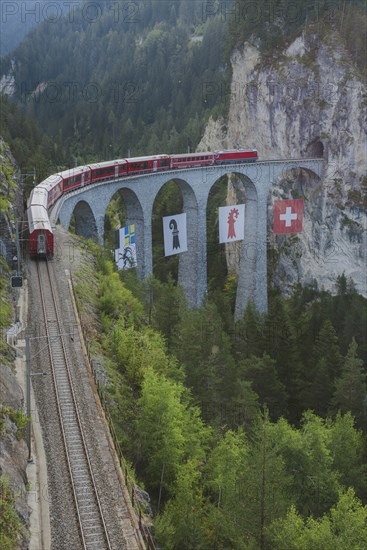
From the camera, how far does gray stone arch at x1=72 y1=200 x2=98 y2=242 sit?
49.2m

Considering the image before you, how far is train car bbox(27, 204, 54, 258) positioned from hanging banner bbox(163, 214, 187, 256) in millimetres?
17809

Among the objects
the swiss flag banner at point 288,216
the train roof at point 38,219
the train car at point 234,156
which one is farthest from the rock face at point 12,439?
the swiss flag banner at point 288,216

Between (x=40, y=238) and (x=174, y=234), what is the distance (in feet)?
66.3

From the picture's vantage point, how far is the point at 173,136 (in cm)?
12850

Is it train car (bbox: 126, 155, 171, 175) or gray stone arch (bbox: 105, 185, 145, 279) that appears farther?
gray stone arch (bbox: 105, 185, 145, 279)

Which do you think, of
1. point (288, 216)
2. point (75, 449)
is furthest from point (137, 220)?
point (75, 449)

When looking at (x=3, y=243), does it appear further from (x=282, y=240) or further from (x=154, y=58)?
(x=154, y=58)

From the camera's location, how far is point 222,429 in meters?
32.8

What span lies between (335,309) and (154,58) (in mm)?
125294

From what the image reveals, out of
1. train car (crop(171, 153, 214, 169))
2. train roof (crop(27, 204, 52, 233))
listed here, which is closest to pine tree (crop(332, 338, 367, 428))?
train roof (crop(27, 204, 52, 233))

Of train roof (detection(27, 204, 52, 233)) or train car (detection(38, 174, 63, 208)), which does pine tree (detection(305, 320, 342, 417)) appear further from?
train car (detection(38, 174, 63, 208))

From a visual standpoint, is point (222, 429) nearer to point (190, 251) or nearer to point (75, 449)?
point (75, 449)

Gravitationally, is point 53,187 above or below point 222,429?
above

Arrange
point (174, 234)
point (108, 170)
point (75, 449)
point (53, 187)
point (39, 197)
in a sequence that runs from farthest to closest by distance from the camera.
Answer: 1. point (174, 234)
2. point (108, 170)
3. point (53, 187)
4. point (39, 197)
5. point (75, 449)
